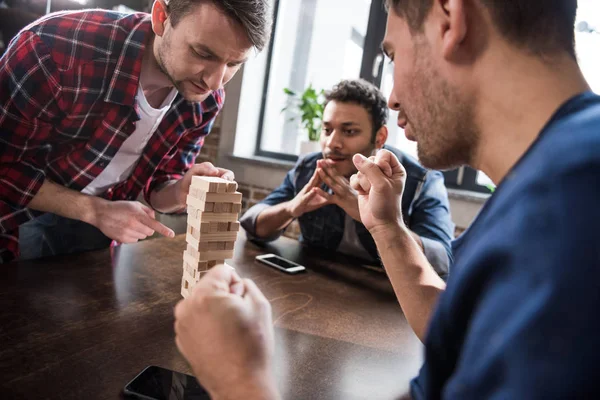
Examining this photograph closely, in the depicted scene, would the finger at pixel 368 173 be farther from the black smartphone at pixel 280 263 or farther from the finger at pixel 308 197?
the finger at pixel 308 197

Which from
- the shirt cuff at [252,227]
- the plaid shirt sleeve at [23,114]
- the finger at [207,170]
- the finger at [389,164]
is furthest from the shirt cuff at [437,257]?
the plaid shirt sleeve at [23,114]

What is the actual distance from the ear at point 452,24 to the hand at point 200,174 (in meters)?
0.84

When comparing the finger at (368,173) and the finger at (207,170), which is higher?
the finger at (368,173)

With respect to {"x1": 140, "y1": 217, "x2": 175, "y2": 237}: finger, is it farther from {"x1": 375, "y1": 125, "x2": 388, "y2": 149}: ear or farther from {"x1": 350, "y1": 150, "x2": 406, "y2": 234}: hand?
{"x1": 375, "y1": 125, "x2": 388, "y2": 149}: ear

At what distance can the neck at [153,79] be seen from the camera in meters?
1.64

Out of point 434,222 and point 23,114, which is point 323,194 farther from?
point 23,114

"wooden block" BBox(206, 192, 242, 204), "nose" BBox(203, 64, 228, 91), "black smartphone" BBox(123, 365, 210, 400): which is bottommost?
"black smartphone" BBox(123, 365, 210, 400)

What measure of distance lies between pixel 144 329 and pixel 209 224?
0.27m

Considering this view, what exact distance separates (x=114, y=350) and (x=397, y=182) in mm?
848

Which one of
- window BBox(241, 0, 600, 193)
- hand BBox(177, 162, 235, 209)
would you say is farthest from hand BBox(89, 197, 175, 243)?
window BBox(241, 0, 600, 193)

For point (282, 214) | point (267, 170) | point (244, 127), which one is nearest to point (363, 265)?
point (282, 214)

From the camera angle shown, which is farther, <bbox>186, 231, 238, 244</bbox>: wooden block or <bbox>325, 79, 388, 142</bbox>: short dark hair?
<bbox>325, 79, 388, 142</bbox>: short dark hair

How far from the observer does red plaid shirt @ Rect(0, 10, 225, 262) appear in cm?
141

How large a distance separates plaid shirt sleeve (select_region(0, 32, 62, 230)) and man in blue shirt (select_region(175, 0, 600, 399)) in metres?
1.11
